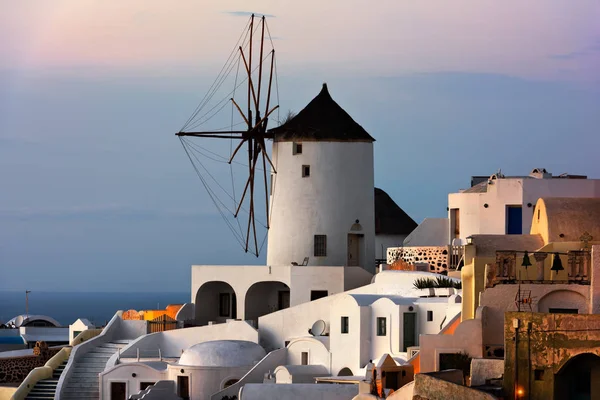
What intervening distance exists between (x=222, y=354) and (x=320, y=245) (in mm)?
6240

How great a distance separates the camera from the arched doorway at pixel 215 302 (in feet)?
165

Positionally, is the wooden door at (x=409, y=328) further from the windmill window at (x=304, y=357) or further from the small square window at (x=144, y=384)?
the small square window at (x=144, y=384)

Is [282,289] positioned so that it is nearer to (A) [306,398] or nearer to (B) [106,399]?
(B) [106,399]

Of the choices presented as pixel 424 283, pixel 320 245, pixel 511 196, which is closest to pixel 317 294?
pixel 320 245

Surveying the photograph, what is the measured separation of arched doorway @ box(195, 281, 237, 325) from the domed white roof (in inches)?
214

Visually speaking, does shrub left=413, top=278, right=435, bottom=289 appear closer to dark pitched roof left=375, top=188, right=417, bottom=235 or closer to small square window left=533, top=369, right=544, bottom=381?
dark pitched roof left=375, top=188, right=417, bottom=235

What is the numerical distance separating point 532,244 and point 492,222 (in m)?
7.04

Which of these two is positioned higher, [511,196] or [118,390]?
[511,196]

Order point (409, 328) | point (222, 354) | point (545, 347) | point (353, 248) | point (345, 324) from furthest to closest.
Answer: point (353, 248), point (222, 354), point (345, 324), point (409, 328), point (545, 347)

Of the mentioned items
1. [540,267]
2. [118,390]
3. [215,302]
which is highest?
[540,267]

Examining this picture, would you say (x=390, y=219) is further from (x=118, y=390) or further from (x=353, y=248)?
(x=118, y=390)

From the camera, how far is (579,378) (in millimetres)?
32031

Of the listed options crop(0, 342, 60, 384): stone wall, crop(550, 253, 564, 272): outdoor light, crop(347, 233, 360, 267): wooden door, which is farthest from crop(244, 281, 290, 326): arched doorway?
crop(550, 253, 564, 272): outdoor light

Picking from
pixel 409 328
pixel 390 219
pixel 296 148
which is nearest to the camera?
pixel 409 328
